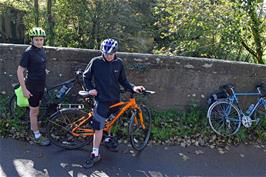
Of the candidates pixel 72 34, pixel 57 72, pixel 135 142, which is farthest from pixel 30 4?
pixel 135 142

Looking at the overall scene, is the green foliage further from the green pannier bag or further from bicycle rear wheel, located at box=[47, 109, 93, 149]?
the green pannier bag

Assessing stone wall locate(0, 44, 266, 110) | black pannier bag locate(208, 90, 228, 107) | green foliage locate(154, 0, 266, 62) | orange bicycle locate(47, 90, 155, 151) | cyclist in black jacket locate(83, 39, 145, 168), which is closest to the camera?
cyclist in black jacket locate(83, 39, 145, 168)

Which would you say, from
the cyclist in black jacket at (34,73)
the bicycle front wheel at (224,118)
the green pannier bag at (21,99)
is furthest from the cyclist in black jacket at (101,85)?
the bicycle front wheel at (224,118)

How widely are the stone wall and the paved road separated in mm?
1136

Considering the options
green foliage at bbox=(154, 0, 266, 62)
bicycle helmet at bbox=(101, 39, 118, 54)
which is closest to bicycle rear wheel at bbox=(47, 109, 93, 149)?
bicycle helmet at bbox=(101, 39, 118, 54)

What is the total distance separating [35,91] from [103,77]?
1082mm

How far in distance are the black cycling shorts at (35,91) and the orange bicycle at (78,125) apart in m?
0.34

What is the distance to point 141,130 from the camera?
5.14 metres

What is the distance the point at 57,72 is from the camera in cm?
558

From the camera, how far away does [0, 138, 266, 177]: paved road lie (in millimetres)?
4192

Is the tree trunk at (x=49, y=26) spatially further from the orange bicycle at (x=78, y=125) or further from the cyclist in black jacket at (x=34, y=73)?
the orange bicycle at (x=78, y=125)

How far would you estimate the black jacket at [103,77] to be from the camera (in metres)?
4.29

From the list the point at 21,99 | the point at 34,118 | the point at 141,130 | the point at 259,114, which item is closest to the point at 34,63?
the point at 21,99

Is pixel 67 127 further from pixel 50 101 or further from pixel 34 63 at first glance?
pixel 34 63
